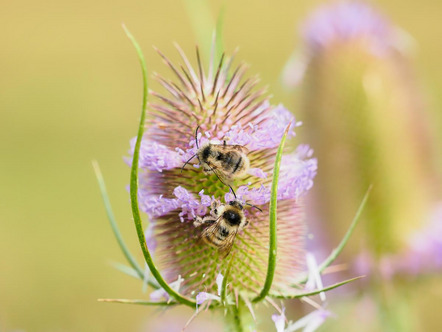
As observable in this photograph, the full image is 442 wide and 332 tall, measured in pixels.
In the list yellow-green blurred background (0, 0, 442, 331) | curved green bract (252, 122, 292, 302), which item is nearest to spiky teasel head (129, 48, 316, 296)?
curved green bract (252, 122, 292, 302)

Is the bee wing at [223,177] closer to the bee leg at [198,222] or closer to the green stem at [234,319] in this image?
the bee leg at [198,222]

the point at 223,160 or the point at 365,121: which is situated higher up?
the point at 365,121

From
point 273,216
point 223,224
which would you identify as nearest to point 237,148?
point 223,224

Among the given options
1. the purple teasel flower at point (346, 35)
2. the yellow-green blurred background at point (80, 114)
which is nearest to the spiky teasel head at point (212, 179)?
the purple teasel flower at point (346, 35)

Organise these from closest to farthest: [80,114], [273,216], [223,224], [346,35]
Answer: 1. [273,216]
2. [223,224]
3. [346,35]
4. [80,114]

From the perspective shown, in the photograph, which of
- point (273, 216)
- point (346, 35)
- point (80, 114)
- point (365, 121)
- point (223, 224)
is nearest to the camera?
point (273, 216)

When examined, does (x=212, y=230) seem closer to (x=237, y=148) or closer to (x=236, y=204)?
(x=236, y=204)

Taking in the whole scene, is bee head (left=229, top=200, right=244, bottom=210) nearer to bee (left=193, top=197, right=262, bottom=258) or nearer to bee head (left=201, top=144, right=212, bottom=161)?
bee (left=193, top=197, right=262, bottom=258)
